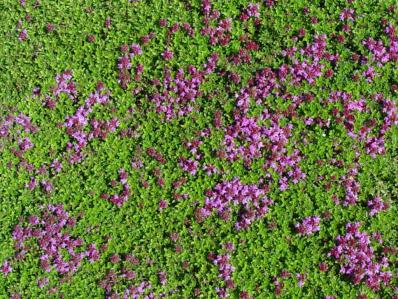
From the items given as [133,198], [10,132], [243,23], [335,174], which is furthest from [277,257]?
[10,132]

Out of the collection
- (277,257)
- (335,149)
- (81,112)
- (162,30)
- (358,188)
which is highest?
(162,30)

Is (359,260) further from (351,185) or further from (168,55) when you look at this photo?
(168,55)

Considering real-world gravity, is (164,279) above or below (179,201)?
below

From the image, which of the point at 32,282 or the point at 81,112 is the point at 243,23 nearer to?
the point at 81,112

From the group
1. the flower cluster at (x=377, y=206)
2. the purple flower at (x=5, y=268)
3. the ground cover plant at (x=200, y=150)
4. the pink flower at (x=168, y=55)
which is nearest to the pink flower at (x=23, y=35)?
the ground cover plant at (x=200, y=150)

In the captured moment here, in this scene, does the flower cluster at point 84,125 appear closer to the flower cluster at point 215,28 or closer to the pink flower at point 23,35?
the pink flower at point 23,35

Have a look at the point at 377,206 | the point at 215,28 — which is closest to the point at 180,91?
the point at 215,28

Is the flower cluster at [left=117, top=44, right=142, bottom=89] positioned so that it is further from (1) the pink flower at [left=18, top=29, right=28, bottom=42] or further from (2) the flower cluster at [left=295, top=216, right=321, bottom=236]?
(2) the flower cluster at [left=295, top=216, right=321, bottom=236]
